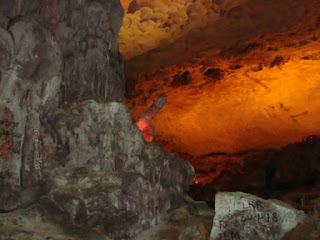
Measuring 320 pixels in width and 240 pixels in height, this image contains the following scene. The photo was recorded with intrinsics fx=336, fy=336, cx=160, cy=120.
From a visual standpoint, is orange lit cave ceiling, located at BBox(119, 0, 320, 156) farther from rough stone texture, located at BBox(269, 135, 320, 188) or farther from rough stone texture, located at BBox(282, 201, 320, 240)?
rough stone texture, located at BBox(282, 201, 320, 240)

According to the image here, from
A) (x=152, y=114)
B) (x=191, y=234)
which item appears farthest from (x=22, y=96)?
(x=152, y=114)

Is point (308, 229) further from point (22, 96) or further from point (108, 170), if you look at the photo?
point (22, 96)

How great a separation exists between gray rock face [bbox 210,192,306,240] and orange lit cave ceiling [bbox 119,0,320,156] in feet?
17.5

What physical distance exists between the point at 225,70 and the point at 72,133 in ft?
19.7

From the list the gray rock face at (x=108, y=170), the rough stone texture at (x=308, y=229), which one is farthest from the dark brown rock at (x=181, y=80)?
the rough stone texture at (x=308, y=229)

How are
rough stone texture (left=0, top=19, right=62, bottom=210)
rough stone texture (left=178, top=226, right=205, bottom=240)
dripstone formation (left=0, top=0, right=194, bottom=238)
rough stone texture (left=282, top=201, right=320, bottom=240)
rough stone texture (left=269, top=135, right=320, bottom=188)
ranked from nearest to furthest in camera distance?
rough stone texture (left=282, top=201, right=320, bottom=240) < rough stone texture (left=0, top=19, right=62, bottom=210) < dripstone formation (left=0, top=0, right=194, bottom=238) < rough stone texture (left=178, top=226, right=205, bottom=240) < rough stone texture (left=269, top=135, right=320, bottom=188)

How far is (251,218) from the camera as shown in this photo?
541 centimetres

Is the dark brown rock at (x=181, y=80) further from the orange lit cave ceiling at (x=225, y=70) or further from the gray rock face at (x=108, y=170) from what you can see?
the gray rock face at (x=108, y=170)

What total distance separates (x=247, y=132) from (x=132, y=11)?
6.05 m

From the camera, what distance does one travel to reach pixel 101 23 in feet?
25.0

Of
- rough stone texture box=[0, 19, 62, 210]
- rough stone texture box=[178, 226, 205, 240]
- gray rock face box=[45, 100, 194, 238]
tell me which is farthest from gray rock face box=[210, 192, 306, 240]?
rough stone texture box=[0, 19, 62, 210]

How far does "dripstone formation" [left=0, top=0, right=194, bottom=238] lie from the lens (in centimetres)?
513

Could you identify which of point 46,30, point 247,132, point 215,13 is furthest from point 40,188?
point 247,132

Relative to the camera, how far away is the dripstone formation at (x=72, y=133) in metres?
5.13
